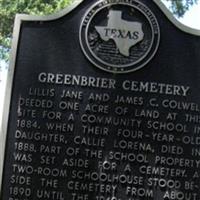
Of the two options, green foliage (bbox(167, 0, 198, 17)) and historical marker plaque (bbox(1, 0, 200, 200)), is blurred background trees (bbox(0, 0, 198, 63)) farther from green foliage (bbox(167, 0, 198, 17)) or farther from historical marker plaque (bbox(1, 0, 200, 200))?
historical marker plaque (bbox(1, 0, 200, 200))

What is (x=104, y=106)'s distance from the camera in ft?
25.0

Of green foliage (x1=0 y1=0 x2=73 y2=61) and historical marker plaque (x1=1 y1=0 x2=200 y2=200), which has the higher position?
green foliage (x1=0 y1=0 x2=73 y2=61)

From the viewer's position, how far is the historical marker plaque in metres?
7.50

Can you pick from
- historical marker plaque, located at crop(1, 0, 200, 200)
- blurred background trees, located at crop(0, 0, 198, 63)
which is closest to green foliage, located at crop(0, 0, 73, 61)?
blurred background trees, located at crop(0, 0, 198, 63)

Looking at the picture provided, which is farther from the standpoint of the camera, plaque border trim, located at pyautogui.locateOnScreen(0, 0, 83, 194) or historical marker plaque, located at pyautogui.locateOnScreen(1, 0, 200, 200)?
plaque border trim, located at pyautogui.locateOnScreen(0, 0, 83, 194)

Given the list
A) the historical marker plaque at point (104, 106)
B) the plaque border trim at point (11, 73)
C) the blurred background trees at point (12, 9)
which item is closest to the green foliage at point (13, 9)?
the blurred background trees at point (12, 9)

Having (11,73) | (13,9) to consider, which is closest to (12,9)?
(13,9)

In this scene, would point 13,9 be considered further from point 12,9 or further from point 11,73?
point 11,73

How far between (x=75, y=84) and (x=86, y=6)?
910mm

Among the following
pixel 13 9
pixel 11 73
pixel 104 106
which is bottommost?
pixel 104 106

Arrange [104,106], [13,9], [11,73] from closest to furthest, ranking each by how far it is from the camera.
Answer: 1. [104,106]
2. [11,73]
3. [13,9]

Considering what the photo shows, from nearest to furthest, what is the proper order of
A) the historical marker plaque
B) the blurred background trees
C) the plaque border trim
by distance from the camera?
the historical marker plaque, the plaque border trim, the blurred background trees

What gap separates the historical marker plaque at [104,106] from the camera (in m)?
7.50

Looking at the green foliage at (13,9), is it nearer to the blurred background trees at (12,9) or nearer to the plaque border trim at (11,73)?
the blurred background trees at (12,9)
